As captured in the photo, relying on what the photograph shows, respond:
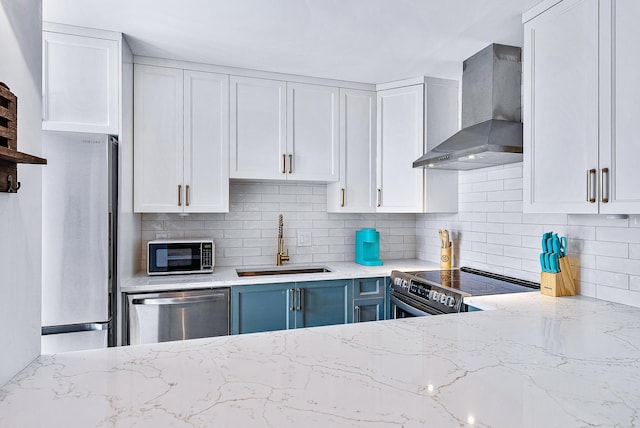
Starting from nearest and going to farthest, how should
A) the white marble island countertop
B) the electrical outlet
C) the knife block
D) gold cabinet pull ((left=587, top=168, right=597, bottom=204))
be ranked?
the white marble island countertop < gold cabinet pull ((left=587, top=168, right=597, bottom=204)) < the knife block < the electrical outlet

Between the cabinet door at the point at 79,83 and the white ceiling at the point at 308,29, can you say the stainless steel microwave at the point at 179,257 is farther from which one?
the white ceiling at the point at 308,29

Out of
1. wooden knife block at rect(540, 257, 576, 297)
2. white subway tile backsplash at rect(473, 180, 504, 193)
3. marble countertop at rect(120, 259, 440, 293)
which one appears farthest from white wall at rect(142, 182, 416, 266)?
wooden knife block at rect(540, 257, 576, 297)

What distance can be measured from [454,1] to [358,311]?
78.8 inches

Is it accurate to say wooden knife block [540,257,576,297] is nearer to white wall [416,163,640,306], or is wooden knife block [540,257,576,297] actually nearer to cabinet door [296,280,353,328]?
white wall [416,163,640,306]

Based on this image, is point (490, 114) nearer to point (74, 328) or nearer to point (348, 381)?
point (348, 381)

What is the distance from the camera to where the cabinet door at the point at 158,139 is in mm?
2531

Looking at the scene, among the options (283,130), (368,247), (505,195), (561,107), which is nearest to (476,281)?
(505,195)

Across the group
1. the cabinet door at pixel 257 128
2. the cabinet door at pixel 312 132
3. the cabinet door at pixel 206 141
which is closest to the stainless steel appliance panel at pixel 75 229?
the cabinet door at pixel 206 141

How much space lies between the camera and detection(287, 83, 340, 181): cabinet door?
289 cm

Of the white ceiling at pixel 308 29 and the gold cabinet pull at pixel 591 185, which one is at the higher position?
the white ceiling at pixel 308 29

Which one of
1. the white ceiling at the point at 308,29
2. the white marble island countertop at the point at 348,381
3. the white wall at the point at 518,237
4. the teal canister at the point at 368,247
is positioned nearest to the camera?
the white marble island countertop at the point at 348,381

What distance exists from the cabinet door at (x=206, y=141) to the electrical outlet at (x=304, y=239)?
0.77 metres

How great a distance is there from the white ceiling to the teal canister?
129 centimetres

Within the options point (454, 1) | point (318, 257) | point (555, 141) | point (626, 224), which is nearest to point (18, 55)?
point (454, 1)
